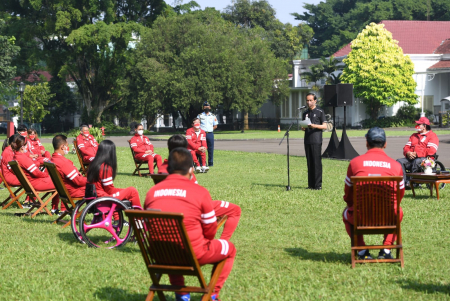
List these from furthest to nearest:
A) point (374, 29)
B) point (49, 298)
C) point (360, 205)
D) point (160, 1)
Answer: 1. point (160, 1)
2. point (374, 29)
3. point (360, 205)
4. point (49, 298)

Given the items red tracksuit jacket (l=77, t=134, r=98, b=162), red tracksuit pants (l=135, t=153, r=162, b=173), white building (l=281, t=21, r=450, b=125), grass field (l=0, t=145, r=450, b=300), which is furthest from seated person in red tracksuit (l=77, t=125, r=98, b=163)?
white building (l=281, t=21, r=450, b=125)

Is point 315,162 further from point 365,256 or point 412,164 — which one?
point 365,256

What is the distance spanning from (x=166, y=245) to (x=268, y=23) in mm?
79608

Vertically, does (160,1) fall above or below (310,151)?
above

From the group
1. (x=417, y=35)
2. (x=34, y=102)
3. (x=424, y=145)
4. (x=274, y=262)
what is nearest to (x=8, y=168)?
(x=274, y=262)

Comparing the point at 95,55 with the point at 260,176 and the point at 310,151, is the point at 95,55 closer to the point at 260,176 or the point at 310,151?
the point at 260,176

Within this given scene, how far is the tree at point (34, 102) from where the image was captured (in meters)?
61.3

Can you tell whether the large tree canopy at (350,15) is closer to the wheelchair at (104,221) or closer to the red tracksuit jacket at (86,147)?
the red tracksuit jacket at (86,147)

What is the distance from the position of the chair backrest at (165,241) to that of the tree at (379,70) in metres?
53.6

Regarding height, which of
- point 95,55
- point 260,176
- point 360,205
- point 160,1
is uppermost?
point 160,1

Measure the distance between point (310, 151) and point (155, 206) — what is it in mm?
8633

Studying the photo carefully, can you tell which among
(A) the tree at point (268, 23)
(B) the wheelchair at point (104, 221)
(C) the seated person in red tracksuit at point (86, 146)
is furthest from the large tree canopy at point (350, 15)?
(B) the wheelchair at point (104, 221)


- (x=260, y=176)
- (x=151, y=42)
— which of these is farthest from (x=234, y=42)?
(x=260, y=176)

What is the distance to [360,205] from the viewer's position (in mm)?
6188
